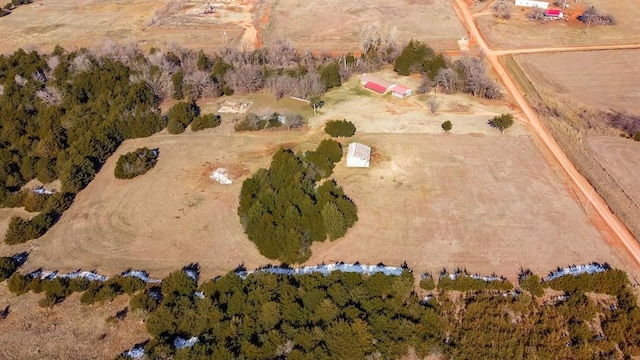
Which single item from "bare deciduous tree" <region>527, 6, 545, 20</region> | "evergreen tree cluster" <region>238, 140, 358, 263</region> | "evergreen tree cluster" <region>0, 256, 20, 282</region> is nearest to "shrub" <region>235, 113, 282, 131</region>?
"evergreen tree cluster" <region>238, 140, 358, 263</region>

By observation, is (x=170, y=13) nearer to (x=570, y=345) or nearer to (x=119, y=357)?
(x=119, y=357)

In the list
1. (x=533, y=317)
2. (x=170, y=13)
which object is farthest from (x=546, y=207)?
(x=170, y=13)

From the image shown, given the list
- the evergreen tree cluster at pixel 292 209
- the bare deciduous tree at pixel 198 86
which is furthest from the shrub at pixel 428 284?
the bare deciduous tree at pixel 198 86

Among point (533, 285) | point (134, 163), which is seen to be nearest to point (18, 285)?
point (134, 163)

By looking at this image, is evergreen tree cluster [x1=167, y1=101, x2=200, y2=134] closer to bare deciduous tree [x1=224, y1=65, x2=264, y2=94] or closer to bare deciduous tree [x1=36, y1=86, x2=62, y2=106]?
bare deciduous tree [x1=224, y1=65, x2=264, y2=94]

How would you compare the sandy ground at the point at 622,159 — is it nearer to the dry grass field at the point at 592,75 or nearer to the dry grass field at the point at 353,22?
the dry grass field at the point at 592,75

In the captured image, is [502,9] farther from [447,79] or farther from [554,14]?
[447,79]
